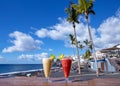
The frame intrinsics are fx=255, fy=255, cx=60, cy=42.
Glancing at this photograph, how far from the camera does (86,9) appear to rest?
3403cm

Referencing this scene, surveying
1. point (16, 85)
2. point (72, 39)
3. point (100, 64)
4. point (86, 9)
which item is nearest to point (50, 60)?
point (16, 85)

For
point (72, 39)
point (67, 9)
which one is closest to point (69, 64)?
point (67, 9)

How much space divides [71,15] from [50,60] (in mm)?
32780

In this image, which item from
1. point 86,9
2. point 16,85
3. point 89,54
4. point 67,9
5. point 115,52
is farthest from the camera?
point 89,54

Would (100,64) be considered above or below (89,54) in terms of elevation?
below

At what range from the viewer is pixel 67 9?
41281 mm

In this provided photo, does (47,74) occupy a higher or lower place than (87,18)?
lower

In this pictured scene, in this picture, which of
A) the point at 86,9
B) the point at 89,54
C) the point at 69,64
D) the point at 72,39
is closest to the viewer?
the point at 69,64

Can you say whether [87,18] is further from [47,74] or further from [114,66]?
[47,74]

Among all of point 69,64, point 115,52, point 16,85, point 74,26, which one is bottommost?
point 16,85

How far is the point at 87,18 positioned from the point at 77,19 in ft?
27.1

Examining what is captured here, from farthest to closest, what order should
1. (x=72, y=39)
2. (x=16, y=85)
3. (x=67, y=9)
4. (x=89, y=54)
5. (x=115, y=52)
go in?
1. (x=89, y=54)
2. (x=72, y=39)
3. (x=115, y=52)
4. (x=67, y=9)
5. (x=16, y=85)

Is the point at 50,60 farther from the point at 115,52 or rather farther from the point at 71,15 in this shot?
the point at 115,52

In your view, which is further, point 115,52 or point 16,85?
point 115,52
